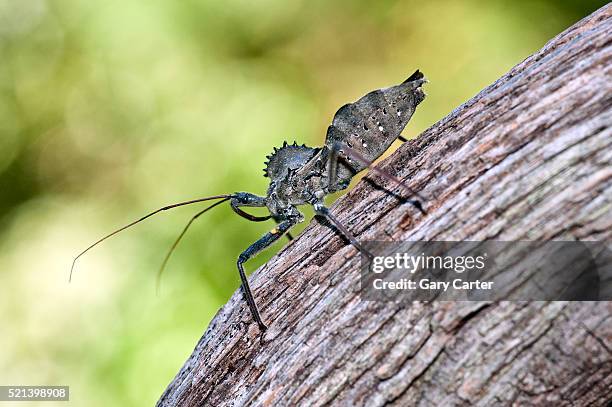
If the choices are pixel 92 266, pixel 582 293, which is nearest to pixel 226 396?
pixel 582 293

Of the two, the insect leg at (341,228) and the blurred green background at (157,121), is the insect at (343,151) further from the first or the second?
the blurred green background at (157,121)

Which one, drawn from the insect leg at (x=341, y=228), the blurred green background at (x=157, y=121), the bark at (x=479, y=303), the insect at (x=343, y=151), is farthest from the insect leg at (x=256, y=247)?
the blurred green background at (x=157, y=121)

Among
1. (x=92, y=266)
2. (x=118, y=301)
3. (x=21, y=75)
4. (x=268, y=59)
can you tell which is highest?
(x=21, y=75)

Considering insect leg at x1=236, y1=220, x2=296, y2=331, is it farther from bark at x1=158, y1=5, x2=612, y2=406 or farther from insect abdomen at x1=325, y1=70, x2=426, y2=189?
insect abdomen at x1=325, y1=70, x2=426, y2=189

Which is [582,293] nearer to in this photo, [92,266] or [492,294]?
[492,294]

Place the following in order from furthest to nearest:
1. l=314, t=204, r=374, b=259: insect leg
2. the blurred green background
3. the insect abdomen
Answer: the blurred green background < the insect abdomen < l=314, t=204, r=374, b=259: insect leg

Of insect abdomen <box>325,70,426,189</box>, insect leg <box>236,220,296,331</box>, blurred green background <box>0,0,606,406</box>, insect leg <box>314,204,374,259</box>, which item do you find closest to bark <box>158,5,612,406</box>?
insect leg <box>314,204,374,259</box>
